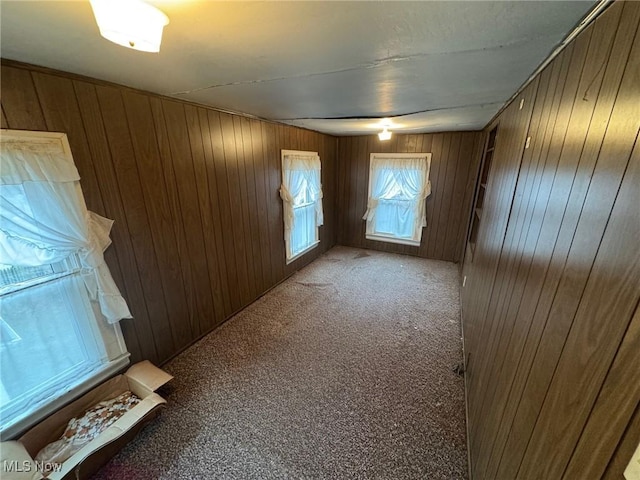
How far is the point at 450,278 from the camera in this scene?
3688 millimetres

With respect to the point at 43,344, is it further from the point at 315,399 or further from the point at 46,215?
the point at 315,399

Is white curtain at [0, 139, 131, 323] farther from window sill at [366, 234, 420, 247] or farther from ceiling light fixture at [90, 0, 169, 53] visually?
window sill at [366, 234, 420, 247]

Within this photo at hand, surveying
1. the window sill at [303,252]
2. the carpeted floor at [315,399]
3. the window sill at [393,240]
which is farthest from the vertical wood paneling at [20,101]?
the window sill at [393,240]

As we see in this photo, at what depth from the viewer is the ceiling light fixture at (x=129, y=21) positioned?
2.36 ft

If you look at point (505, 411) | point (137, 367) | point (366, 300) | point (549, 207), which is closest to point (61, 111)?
point (137, 367)

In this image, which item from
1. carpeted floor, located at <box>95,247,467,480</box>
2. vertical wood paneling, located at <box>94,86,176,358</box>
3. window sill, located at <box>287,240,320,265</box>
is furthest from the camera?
window sill, located at <box>287,240,320,265</box>

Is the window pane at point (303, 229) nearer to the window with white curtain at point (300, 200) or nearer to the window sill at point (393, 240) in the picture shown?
the window with white curtain at point (300, 200)

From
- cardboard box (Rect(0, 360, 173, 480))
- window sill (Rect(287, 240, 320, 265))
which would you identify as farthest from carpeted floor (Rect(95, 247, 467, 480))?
window sill (Rect(287, 240, 320, 265))

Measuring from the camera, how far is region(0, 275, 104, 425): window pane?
1.30 m

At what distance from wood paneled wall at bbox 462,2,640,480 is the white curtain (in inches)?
87.1

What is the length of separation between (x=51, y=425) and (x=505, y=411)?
236cm

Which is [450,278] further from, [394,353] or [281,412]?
[281,412]

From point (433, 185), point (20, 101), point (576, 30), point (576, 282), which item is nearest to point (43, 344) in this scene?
point (20, 101)

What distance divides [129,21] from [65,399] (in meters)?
2.05
